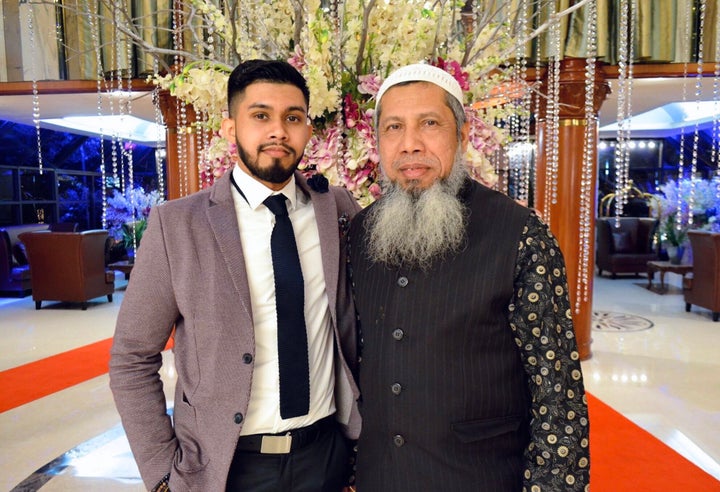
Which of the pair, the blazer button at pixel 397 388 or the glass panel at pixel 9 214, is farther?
the glass panel at pixel 9 214

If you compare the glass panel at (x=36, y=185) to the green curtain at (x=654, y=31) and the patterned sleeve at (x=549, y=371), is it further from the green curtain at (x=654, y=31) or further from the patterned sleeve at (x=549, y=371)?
the patterned sleeve at (x=549, y=371)

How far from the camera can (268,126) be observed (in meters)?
1.49

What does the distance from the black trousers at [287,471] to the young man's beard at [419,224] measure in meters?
0.55

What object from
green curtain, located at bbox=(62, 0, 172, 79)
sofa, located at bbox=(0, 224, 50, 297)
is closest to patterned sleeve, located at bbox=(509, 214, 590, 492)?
green curtain, located at bbox=(62, 0, 172, 79)

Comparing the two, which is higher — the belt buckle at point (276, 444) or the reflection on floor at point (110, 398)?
the belt buckle at point (276, 444)

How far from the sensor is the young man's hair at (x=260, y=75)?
149cm

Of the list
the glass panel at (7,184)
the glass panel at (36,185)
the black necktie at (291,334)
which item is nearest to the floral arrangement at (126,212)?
the glass panel at (36,185)

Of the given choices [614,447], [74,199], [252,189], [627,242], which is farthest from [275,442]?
[74,199]

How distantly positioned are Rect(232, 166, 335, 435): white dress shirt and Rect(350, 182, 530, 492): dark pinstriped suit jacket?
8.1 inches

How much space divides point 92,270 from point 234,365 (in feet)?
25.2

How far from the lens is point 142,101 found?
6895 millimetres

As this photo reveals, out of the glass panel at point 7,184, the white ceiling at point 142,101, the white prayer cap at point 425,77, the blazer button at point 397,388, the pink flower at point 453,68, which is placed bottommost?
the blazer button at point 397,388

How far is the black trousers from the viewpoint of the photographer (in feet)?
4.80

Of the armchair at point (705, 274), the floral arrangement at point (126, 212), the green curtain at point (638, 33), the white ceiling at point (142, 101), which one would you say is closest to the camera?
the green curtain at point (638, 33)
